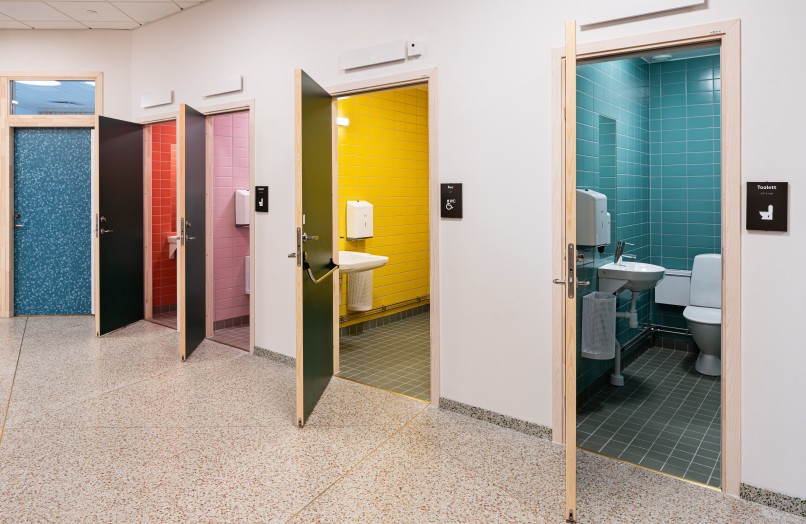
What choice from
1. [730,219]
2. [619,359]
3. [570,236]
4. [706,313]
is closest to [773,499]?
[730,219]

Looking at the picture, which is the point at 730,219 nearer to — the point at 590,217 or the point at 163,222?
the point at 590,217

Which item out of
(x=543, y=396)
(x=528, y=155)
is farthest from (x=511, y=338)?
(x=528, y=155)

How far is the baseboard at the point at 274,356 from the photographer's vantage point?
4188 mm

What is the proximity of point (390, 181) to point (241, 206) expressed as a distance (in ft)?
5.03

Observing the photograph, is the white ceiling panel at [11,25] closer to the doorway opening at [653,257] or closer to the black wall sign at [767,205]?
the doorway opening at [653,257]

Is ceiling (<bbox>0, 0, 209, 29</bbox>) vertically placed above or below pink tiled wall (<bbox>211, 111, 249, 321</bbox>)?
above

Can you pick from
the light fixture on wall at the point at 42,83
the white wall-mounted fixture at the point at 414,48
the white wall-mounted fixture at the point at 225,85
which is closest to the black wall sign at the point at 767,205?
the white wall-mounted fixture at the point at 414,48

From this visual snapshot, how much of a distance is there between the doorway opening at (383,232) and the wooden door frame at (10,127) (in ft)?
8.75

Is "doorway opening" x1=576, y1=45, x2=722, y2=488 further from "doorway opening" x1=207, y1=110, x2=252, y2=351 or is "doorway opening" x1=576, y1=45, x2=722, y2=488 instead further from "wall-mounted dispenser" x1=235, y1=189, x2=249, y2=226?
"wall-mounted dispenser" x1=235, y1=189, x2=249, y2=226

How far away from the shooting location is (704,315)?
4.09m

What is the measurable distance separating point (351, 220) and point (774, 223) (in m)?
3.47

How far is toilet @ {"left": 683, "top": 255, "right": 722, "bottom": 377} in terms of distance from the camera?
3.97 m

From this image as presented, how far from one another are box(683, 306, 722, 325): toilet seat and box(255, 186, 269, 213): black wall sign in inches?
131

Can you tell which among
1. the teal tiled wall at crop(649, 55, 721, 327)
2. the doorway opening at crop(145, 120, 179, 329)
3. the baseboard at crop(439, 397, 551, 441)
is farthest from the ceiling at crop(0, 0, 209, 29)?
the teal tiled wall at crop(649, 55, 721, 327)
